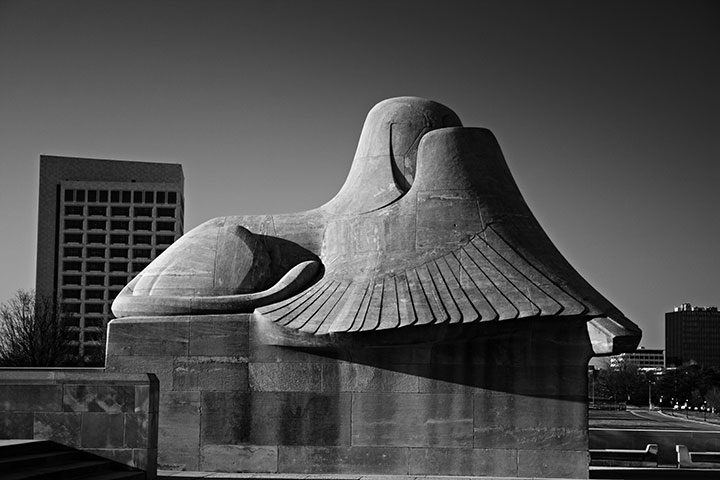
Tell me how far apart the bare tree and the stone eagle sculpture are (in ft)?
76.2

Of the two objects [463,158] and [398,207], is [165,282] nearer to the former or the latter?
[398,207]

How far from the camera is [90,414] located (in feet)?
45.0

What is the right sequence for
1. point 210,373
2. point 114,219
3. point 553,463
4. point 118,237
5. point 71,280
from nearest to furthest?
point 553,463 → point 210,373 → point 71,280 → point 114,219 → point 118,237

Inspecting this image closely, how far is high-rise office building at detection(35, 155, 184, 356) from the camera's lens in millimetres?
87831

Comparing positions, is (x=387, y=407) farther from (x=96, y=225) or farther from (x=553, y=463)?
(x=96, y=225)

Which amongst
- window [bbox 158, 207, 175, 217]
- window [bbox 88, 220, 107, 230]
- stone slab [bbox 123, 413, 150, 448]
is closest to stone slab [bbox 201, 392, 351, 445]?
stone slab [bbox 123, 413, 150, 448]

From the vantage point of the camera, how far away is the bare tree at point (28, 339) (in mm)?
39719

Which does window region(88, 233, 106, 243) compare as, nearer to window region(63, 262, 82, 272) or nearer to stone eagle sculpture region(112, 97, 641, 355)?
window region(63, 262, 82, 272)

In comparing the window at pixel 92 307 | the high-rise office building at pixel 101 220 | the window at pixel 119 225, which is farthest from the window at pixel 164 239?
the window at pixel 92 307

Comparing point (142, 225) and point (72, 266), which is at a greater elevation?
point (142, 225)

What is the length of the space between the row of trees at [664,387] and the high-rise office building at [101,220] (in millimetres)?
58032

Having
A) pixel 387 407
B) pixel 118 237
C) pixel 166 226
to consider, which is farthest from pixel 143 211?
pixel 387 407

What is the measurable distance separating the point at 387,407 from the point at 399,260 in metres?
2.32

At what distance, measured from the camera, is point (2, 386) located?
1388cm
